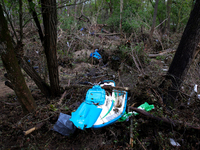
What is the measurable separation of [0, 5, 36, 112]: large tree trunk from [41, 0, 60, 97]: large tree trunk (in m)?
0.72

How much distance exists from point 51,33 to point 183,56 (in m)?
2.77

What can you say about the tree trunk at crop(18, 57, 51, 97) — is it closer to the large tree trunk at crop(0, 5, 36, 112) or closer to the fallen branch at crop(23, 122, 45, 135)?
the large tree trunk at crop(0, 5, 36, 112)

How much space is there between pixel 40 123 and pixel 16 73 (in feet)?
3.53

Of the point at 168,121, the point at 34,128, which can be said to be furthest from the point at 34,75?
the point at 168,121

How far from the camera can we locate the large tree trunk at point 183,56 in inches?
101

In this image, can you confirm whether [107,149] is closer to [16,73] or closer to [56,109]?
[56,109]

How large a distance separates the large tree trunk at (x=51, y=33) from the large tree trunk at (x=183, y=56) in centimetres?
258

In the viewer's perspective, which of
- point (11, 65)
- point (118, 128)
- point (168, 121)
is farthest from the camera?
point (118, 128)

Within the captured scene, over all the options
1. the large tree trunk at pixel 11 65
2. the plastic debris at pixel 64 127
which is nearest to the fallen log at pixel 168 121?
the plastic debris at pixel 64 127

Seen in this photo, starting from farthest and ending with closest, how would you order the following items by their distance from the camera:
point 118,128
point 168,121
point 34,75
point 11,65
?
point 34,75 → point 118,128 → point 168,121 → point 11,65

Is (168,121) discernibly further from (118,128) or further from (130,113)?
(118,128)

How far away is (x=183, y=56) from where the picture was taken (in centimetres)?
280

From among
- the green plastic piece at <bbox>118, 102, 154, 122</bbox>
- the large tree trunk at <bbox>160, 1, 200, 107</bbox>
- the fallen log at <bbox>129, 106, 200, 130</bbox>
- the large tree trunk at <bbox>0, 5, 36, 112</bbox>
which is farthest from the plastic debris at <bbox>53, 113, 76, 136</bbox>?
the large tree trunk at <bbox>160, 1, 200, 107</bbox>

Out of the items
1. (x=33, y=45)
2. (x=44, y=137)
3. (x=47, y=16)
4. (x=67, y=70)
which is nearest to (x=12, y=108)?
(x=44, y=137)
